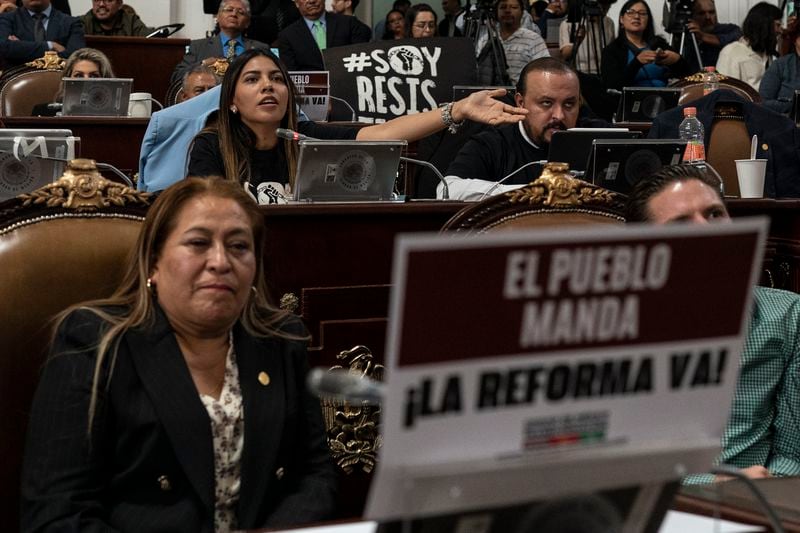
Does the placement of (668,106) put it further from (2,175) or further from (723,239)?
(723,239)

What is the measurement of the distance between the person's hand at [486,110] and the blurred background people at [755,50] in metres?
5.68

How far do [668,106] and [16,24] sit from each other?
509 centimetres

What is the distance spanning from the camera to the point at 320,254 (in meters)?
3.15

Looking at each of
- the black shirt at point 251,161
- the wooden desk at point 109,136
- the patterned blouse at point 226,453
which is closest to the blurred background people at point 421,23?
the wooden desk at point 109,136

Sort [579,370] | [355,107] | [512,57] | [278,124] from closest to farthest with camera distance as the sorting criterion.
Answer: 1. [579,370]
2. [278,124]
3. [355,107]
4. [512,57]

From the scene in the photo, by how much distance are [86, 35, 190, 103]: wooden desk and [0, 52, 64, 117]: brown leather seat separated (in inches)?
72.6

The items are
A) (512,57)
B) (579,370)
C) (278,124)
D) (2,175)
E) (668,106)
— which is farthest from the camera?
(512,57)

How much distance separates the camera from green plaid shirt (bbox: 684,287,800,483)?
2.14m

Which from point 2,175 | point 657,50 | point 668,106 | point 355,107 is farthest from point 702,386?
point 657,50

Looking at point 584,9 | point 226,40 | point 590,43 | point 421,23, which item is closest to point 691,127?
point 226,40

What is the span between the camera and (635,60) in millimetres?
8867

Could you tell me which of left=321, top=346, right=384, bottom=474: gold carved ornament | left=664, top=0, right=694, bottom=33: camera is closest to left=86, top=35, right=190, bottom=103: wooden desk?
left=664, top=0, right=694, bottom=33: camera

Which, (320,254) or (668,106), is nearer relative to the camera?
(320,254)

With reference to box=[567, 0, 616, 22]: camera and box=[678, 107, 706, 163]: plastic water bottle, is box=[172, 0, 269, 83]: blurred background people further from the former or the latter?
box=[678, 107, 706, 163]: plastic water bottle
